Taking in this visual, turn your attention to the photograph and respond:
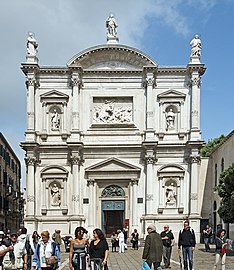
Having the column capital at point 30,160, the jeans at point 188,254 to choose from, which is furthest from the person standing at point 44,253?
the column capital at point 30,160

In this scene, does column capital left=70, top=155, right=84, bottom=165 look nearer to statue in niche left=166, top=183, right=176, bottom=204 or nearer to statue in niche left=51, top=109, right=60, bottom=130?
statue in niche left=51, top=109, right=60, bottom=130

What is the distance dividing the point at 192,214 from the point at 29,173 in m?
13.4

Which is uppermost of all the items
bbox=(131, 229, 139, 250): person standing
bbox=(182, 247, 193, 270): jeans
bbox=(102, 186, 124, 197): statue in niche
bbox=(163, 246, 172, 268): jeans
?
bbox=(102, 186, 124, 197): statue in niche

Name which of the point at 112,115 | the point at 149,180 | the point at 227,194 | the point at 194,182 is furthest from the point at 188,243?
the point at 112,115

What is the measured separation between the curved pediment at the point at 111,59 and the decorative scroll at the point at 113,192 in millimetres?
9830

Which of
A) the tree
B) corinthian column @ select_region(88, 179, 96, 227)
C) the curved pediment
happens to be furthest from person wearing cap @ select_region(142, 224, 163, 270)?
the curved pediment

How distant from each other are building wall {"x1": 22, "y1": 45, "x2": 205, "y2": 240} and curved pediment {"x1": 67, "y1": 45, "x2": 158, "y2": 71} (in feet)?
0.27

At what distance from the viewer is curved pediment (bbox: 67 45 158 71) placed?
46.2 meters

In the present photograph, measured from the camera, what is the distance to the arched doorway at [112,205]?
151ft

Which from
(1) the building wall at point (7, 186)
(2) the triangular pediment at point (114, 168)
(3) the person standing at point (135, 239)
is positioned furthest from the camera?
(1) the building wall at point (7, 186)

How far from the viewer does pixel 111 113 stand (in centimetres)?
4647

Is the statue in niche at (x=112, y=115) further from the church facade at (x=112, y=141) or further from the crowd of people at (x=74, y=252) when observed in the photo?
the crowd of people at (x=74, y=252)

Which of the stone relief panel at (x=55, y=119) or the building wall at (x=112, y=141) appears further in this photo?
the stone relief panel at (x=55, y=119)

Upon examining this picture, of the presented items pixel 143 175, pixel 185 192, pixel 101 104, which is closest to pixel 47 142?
pixel 101 104
